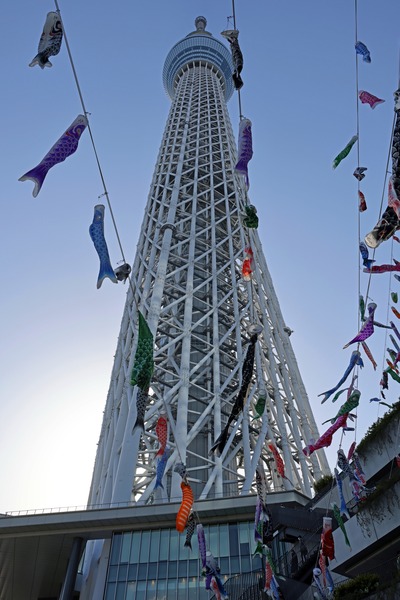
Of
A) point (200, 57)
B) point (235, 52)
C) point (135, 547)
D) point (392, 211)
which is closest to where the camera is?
point (392, 211)

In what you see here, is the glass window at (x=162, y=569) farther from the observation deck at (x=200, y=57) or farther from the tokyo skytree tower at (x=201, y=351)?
the observation deck at (x=200, y=57)

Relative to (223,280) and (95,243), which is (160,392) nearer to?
(223,280)

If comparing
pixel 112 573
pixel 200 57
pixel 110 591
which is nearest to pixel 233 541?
pixel 112 573

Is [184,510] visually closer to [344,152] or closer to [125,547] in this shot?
[125,547]

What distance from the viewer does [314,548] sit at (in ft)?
70.5

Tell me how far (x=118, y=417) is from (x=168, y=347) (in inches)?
227

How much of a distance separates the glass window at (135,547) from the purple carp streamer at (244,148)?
16.3 meters

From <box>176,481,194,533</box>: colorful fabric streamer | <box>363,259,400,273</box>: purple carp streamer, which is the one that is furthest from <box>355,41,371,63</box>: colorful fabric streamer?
<box>176,481,194,533</box>: colorful fabric streamer

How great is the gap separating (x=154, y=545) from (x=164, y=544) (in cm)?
43

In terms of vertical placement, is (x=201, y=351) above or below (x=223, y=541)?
above

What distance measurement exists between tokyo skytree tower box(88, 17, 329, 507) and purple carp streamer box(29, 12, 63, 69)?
1604cm

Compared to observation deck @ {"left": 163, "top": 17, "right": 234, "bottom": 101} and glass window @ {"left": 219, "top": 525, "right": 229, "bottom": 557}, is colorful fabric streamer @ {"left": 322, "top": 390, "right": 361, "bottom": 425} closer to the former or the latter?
glass window @ {"left": 219, "top": 525, "right": 229, "bottom": 557}

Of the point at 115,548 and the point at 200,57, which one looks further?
the point at 200,57

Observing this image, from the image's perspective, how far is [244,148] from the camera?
1838cm
